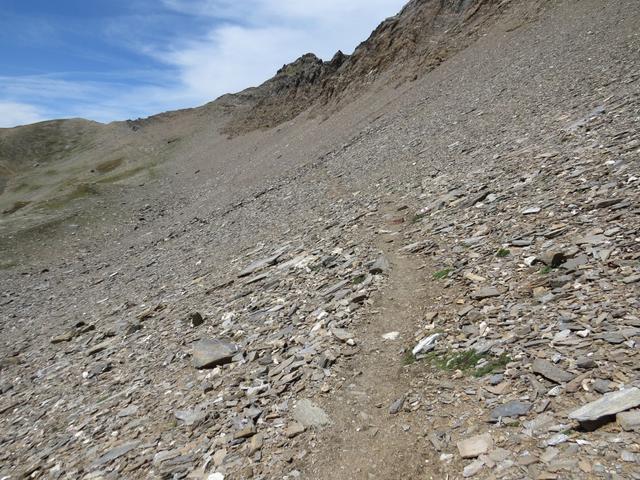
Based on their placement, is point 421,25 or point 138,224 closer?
point 138,224

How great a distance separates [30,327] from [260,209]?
13.1 m

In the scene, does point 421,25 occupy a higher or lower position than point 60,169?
lower

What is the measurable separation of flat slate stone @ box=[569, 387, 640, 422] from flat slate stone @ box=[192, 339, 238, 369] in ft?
23.1

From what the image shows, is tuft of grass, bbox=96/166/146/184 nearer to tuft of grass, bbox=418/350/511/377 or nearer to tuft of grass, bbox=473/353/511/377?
tuft of grass, bbox=418/350/511/377

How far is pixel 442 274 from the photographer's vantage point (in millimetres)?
10047

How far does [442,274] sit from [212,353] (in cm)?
550

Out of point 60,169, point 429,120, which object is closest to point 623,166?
point 429,120

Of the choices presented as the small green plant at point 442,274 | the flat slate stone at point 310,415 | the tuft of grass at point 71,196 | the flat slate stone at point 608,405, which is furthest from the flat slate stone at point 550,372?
the tuft of grass at point 71,196

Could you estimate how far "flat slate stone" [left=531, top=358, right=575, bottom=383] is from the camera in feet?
18.9

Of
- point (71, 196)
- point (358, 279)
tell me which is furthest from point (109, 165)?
point (358, 279)

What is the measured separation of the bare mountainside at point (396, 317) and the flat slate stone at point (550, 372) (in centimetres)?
3

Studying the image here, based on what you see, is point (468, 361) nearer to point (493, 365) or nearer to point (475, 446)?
point (493, 365)

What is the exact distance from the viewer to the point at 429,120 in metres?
28.3

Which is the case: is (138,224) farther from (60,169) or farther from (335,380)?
(60,169)
